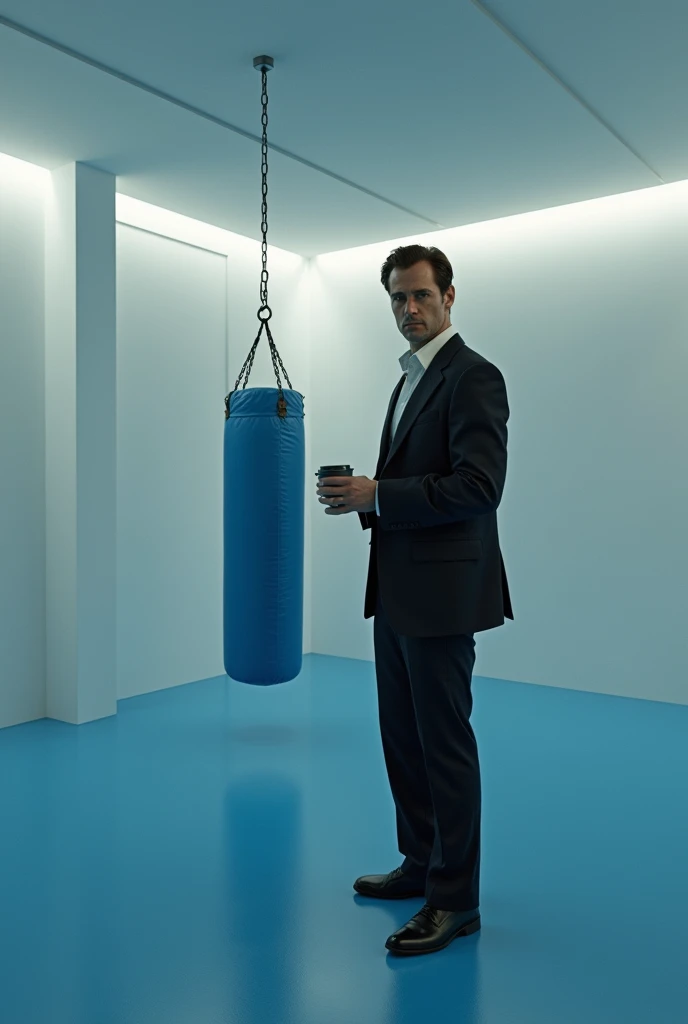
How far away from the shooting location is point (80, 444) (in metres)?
4.26

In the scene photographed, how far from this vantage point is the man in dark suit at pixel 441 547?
215 cm

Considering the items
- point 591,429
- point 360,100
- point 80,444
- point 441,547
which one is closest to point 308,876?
point 441,547

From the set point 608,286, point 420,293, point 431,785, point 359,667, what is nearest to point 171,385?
point 359,667

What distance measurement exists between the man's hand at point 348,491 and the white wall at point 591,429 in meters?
2.96

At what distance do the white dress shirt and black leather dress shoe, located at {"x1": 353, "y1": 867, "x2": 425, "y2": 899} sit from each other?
101 centimetres

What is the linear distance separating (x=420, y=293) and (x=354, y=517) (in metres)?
3.64

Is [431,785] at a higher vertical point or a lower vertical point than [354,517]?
lower

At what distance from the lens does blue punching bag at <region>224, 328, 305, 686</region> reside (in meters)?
3.50

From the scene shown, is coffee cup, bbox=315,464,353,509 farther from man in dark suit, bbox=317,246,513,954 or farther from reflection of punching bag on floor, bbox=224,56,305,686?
reflection of punching bag on floor, bbox=224,56,305,686

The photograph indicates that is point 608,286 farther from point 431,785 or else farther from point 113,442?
point 431,785

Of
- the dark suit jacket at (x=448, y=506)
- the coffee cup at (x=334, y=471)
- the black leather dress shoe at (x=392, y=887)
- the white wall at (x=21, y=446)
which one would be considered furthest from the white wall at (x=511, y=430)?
the dark suit jacket at (x=448, y=506)

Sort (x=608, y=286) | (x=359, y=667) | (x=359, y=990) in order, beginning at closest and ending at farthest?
(x=359, y=990), (x=608, y=286), (x=359, y=667)

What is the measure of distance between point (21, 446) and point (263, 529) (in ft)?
4.85

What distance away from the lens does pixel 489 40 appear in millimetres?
3158
